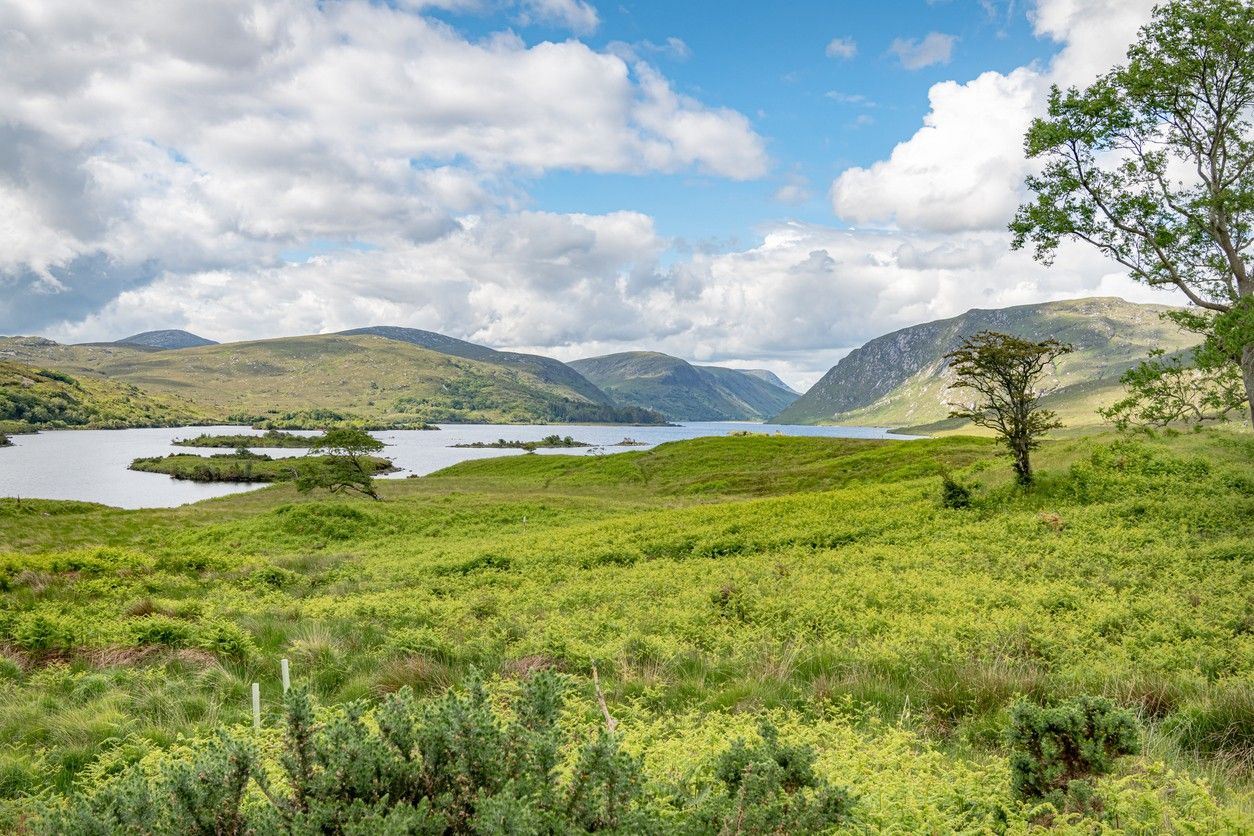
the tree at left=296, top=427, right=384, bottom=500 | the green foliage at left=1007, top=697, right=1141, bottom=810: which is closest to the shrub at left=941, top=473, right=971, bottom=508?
the green foliage at left=1007, top=697, right=1141, bottom=810

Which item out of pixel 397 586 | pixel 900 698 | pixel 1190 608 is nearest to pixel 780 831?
pixel 900 698

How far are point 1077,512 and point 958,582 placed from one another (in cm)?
935

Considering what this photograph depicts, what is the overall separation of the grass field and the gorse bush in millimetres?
806

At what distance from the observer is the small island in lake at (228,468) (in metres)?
113

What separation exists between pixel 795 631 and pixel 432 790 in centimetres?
991

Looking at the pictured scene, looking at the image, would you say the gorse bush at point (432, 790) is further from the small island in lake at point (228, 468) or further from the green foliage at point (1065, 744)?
the small island in lake at point (228, 468)

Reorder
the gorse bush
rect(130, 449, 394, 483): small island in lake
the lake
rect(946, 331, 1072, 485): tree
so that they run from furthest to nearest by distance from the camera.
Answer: rect(130, 449, 394, 483): small island in lake < the lake < rect(946, 331, 1072, 485): tree < the gorse bush

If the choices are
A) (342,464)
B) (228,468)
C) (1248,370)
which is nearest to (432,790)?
(1248,370)

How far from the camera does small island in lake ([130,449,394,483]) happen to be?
11280 cm

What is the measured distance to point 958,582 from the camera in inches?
618

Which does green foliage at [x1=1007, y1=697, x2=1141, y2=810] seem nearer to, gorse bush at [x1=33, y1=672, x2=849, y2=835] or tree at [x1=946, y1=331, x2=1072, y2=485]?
gorse bush at [x1=33, y1=672, x2=849, y2=835]

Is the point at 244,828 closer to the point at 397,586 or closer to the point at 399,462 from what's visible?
the point at 397,586

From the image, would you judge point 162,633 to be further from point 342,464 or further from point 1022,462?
point 342,464

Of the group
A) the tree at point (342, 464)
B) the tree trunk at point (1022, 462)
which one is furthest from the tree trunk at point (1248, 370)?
the tree at point (342, 464)
